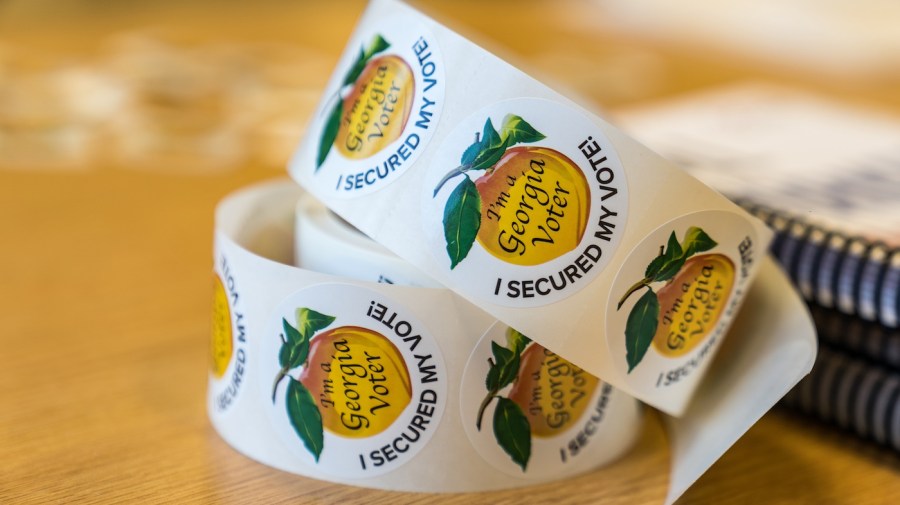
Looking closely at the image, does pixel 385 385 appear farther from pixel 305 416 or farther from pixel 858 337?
pixel 858 337

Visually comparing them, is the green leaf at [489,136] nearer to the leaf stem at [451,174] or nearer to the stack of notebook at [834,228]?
the leaf stem at [451,174]

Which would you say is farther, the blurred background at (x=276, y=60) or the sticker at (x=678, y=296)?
the blurred background at (x=276, y=60)

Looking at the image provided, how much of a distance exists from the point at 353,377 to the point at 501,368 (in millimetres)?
60

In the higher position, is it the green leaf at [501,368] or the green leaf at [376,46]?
the green leaf at [376,46]

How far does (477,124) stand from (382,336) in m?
0.09

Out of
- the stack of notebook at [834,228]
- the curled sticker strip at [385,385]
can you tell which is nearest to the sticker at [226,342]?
the curled sticker strip at [385,385]

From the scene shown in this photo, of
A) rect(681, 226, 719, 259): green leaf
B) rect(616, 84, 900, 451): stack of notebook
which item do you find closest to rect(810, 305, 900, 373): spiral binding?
rect(616, 84, 900, 451): stack of notebook

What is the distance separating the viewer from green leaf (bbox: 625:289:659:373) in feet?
1.36

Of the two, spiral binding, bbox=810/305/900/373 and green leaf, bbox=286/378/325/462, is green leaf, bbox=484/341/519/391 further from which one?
spiral binding, bbox=810/305/900/373

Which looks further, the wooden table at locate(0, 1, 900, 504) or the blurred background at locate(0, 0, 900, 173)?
the blurred background at locate(0, 0, 900, 173)

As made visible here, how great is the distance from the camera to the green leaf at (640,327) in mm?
414

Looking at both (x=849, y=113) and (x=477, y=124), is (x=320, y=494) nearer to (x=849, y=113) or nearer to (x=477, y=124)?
(x=477, y=124)

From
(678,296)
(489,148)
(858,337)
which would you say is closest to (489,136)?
(489,148)

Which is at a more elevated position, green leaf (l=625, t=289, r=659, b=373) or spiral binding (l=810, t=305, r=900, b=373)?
spiral binding (l=810, t=305, r=900, b=373)
